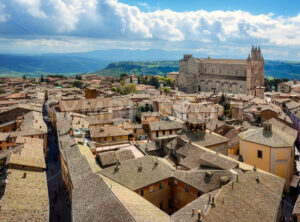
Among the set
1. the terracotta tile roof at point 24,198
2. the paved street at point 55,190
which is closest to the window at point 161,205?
the paved street at point 55,190

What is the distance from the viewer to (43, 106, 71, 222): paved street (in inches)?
1176

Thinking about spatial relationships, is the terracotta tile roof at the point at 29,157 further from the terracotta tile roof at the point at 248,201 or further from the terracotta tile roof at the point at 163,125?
the terracotta tile roof at the point at 248,201

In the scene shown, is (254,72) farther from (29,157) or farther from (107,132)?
(29,157)

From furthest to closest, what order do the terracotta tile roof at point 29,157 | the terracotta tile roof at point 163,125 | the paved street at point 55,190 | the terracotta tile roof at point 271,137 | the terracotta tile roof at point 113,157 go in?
the terracotta tile roof at point 163,125
the terracotta tile roof at point 271,137
the terracotta tile roof at point 29,157
the terracotta tile roof at point 113,157
the paved street at point 55,190

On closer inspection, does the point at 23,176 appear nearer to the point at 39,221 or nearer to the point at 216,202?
the point at 39,221

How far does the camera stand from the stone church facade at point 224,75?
106438mm

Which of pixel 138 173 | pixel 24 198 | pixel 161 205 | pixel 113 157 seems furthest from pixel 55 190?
pixel 161 205

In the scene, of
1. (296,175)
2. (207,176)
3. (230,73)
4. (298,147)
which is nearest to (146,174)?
(207,176)

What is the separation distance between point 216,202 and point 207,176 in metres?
5.28

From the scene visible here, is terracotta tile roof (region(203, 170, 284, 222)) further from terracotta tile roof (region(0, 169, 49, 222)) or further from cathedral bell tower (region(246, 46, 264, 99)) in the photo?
cathedral bell tower (region(246, 46, 264, 99))

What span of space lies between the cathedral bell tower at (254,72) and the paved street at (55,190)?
8187 centimetres

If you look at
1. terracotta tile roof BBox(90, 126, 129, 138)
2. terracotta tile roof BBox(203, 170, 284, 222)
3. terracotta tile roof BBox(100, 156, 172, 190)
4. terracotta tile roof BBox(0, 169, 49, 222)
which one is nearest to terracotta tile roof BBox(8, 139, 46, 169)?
terracotta tile roof BBox(0, 169, 49, 222)

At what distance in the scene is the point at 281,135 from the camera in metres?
35.1

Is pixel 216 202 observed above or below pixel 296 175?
above
